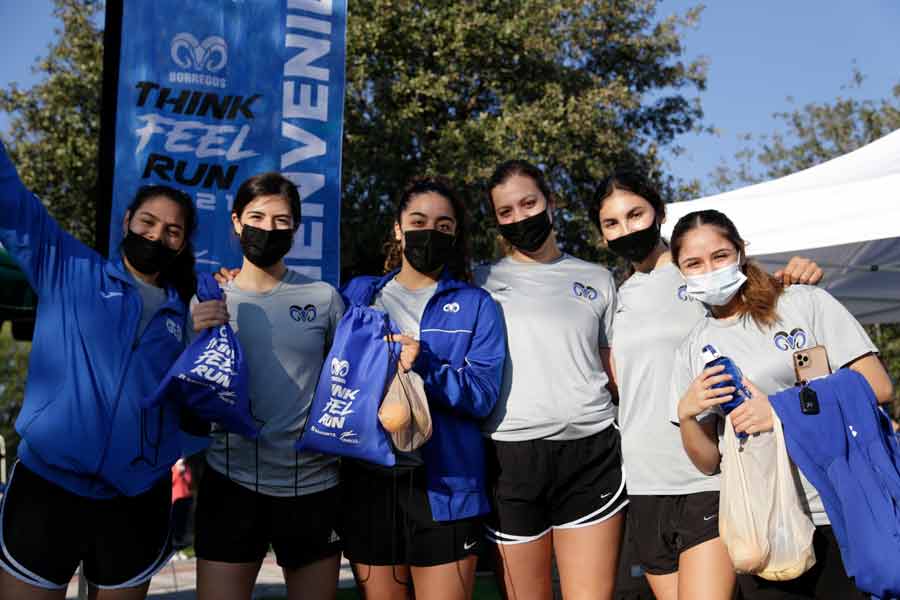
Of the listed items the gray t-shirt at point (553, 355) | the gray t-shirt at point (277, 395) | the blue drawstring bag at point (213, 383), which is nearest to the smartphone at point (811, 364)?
the gray t-shirt at point (553, 355)

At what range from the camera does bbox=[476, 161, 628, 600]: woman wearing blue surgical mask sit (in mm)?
3467

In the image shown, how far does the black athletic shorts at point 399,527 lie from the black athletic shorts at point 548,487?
0.43 ft

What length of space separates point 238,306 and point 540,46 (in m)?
11.8

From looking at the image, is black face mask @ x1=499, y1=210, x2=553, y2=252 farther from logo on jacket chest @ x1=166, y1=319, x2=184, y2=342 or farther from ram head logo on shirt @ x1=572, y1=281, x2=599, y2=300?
logo on jacket chest @ x1=166, y1=319, x2=184, y2=342

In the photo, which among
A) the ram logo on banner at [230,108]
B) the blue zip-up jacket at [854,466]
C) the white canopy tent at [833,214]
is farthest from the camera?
the white canopy tent at [833,214]

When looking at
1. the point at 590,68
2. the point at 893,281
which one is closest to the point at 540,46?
the point at 590,68

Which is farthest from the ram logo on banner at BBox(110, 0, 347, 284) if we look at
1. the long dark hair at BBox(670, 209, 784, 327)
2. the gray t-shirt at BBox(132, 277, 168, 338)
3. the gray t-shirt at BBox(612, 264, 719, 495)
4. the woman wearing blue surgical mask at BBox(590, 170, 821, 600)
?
the long dark hair at BBox(670, 209, 784, 327)

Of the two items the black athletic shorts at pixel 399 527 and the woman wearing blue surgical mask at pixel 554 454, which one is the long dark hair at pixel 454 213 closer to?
the woman wearing blue surgical mask at pixel 554 454

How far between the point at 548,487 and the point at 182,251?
65.4 inches

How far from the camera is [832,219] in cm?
612

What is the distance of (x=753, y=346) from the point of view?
307cm

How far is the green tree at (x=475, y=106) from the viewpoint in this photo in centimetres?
1375

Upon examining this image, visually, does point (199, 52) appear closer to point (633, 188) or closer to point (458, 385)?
point (633, 188)

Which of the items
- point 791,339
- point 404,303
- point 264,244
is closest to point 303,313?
point 264,244
